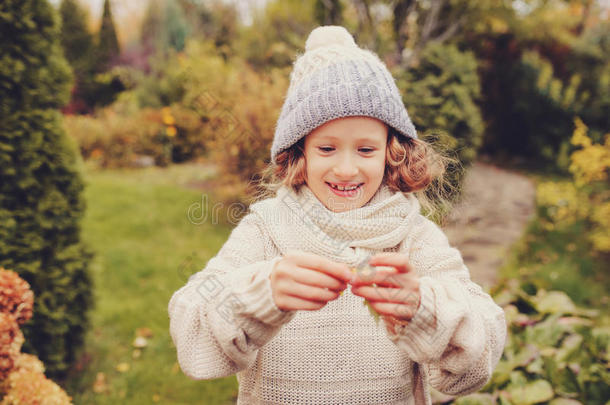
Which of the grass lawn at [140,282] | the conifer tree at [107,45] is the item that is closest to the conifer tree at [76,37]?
the conifer tree at [107,45]

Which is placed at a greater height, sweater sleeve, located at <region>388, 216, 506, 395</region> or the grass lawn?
sweater sleeve, located at <region>388, 216, 506, 395</region>

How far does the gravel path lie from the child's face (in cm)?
220

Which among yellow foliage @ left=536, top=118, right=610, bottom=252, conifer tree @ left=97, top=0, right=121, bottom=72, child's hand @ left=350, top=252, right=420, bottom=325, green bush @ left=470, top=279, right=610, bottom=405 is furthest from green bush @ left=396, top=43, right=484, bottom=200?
conifer tree @ left=97, top=0, right=121, bottom=72

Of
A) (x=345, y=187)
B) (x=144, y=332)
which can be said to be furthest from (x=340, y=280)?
(x=144, y=332)

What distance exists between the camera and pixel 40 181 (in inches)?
108

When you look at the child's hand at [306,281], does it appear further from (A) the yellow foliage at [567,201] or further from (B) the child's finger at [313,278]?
(A) the yellow foliage at [567,201]

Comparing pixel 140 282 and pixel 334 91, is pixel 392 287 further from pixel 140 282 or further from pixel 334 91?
pixel 140 282

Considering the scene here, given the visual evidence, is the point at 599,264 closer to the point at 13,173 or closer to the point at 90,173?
the point at 13,173

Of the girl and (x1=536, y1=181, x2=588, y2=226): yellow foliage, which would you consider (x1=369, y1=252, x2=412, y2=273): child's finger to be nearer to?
the girl

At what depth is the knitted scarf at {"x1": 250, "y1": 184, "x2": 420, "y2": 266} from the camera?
1396 millimetres

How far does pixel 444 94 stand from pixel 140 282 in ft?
14.8

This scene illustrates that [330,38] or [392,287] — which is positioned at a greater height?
[330,38]

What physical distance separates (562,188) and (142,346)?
4995mm

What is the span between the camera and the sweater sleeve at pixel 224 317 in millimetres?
1127
